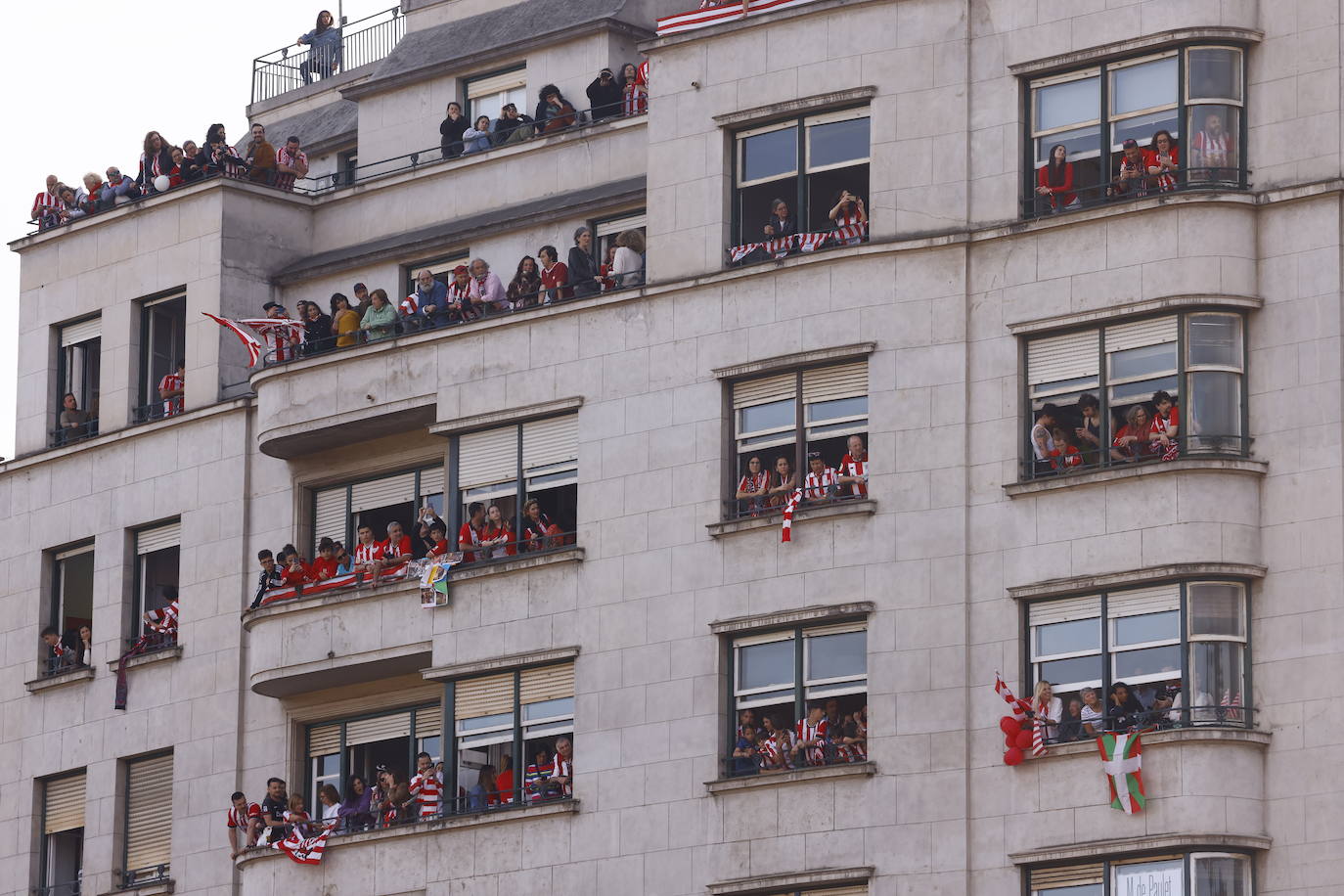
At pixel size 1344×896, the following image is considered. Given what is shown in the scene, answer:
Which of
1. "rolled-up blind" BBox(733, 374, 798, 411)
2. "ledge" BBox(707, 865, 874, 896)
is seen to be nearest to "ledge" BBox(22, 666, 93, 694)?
"rolled-up blind" BBox(733, 374, 798, 411)

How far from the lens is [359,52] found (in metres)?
77.4

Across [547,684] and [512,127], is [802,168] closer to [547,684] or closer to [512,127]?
[512,127]

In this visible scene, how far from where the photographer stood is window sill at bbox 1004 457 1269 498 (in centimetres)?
5597

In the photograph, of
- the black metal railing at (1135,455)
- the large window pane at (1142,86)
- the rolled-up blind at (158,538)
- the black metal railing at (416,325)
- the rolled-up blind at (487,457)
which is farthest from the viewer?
the rolled-up blind at (158,538)

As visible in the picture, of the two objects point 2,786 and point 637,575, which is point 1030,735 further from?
point 2,786

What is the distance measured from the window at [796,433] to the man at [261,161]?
13567 millimetres

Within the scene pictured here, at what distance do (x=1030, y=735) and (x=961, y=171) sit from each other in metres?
9.33

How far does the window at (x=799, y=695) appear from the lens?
5806 cm

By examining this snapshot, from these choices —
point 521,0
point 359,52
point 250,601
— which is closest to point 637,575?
point 250,601

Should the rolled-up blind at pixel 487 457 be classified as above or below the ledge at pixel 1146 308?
below

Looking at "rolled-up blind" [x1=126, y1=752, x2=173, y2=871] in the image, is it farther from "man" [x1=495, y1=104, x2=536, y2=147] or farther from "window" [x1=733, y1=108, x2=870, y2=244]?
"window" [x1=733, y1=108, x2=870, y2=244]

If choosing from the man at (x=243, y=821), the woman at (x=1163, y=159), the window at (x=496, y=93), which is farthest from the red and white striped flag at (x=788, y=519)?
the window at (x=496, y=93)

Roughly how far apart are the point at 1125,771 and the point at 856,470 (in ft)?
22.9

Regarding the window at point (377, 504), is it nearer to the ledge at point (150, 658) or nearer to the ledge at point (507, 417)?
the ledge at point (507, 417)
